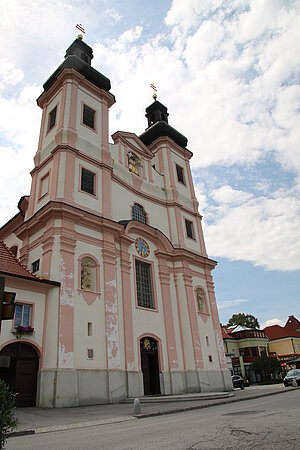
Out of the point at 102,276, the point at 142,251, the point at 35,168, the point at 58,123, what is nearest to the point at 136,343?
the point at 102,276

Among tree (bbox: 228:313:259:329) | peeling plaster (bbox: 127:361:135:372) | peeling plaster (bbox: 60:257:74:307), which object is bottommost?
peeling plaster (bbox: 127:361:135:372)

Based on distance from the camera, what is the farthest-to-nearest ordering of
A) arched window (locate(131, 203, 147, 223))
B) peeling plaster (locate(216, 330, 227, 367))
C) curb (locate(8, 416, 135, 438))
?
peeling plaster (locate(216, 330, 227, 367))
arched window (locate(131, 203, 147, 223))
curb (locate(8, 416, 135, 438))

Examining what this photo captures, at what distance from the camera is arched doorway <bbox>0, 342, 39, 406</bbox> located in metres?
14.2

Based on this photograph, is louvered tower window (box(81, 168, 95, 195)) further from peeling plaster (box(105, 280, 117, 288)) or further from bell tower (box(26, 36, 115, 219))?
peeling plaster (box(105, 280, 117, 288))

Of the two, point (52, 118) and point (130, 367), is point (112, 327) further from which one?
point (52, 118)

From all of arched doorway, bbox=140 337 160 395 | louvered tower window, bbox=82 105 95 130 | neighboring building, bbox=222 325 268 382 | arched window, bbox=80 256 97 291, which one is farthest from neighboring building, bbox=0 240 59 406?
neighboring building, bbox=222 325 268 382

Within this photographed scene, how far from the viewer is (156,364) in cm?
2080

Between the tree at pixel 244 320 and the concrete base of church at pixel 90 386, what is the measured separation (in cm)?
4149

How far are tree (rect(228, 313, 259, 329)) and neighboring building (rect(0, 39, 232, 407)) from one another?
119 feet

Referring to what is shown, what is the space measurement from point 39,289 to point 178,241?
12.5 metres

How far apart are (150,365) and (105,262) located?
669 centimetres

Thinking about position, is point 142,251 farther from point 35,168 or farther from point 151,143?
point 151,143

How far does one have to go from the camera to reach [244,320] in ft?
198

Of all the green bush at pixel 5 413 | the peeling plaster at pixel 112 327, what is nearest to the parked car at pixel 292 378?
the peeling plaster at pixel 112 327
